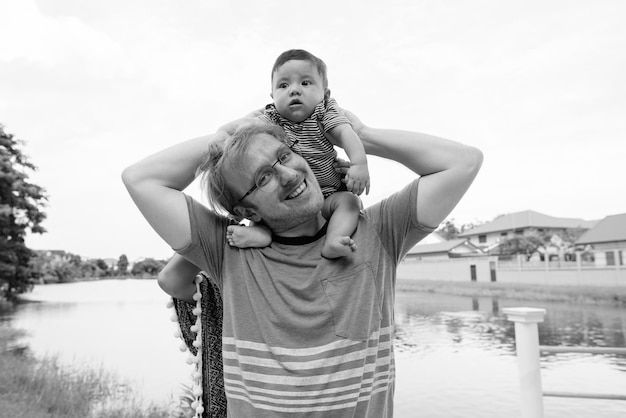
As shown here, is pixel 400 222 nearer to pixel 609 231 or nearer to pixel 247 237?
pixel 247 237

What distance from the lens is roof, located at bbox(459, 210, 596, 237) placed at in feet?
139

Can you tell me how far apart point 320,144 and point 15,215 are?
21526mm

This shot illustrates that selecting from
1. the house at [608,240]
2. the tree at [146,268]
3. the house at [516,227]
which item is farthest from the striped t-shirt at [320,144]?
the tree at [146,268]

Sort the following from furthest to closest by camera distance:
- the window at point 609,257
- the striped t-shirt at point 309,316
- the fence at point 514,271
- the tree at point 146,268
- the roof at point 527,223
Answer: the tree at point 146,268 < the roof at point 527,223 < the window at point 609,257 < the fence at point 514,271 < the striped t-shirt at point 309,316

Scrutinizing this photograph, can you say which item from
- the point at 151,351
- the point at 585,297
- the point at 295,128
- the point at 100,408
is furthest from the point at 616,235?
the point at 295,128

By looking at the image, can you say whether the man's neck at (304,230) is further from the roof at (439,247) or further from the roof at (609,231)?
the roof at (439,247)

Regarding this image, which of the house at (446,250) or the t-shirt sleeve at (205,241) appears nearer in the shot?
the t-shirt sleeve at (205,241)

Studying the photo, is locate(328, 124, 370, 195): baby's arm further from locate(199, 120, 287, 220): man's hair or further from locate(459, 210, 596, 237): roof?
locate(459, 210, 596, 237): roof

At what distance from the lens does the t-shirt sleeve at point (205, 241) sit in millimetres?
1197

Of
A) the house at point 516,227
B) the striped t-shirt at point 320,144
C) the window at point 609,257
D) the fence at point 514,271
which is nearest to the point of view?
the striped t-shirt at point 320,144

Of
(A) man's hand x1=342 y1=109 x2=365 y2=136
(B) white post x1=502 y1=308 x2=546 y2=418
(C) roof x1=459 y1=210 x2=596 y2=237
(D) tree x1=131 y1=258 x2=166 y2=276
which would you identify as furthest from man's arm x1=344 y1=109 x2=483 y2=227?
(D) tree x1=131 y1=258 x2=166 y2=276

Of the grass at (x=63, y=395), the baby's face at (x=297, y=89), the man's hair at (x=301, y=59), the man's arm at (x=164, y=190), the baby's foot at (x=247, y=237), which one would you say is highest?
the man's hair at (x=301, y=59)

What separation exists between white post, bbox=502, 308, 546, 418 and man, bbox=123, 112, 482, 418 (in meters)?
1.91

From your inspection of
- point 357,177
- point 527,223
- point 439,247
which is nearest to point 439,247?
point 439,247
